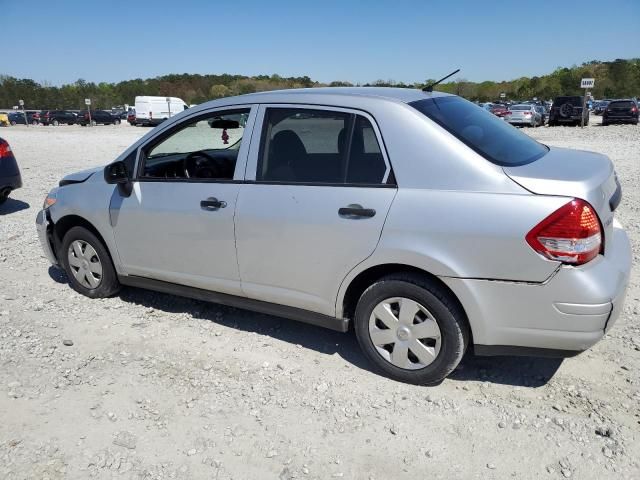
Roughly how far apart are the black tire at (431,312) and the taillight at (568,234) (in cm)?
60

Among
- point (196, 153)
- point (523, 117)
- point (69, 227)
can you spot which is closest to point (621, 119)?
point (523, 117)

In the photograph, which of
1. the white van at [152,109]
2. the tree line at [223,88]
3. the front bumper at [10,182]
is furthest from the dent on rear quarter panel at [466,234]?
the tree line at [223,88]

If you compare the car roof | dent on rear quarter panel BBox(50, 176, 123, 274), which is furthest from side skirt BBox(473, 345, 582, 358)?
dent on rear quarter panel BBox(50, 176, 123, 274)

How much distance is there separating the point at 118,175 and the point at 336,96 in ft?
6.25

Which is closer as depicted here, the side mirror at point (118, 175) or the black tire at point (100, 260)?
the side mirror at point (118, 175)

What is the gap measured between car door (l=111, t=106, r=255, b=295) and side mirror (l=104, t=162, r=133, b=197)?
0.25ft

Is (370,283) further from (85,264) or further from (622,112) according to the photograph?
(622,112)

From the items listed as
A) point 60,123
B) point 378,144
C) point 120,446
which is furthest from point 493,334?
point 60,123

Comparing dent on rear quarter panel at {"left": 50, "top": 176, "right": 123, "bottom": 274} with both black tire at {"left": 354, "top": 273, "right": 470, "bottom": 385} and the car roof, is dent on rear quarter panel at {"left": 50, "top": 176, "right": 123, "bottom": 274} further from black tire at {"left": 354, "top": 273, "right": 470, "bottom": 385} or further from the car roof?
black tire at {"left": 354, "top": 273, "right": 470, "bottom": 385}

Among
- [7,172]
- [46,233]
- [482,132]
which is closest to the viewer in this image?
[482,132]

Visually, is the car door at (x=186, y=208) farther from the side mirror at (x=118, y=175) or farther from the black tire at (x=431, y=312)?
the black tire at (x=431, y=312)

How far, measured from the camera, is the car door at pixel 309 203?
3076mm

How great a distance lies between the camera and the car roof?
3.23 metres

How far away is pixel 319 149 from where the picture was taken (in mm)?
3393
